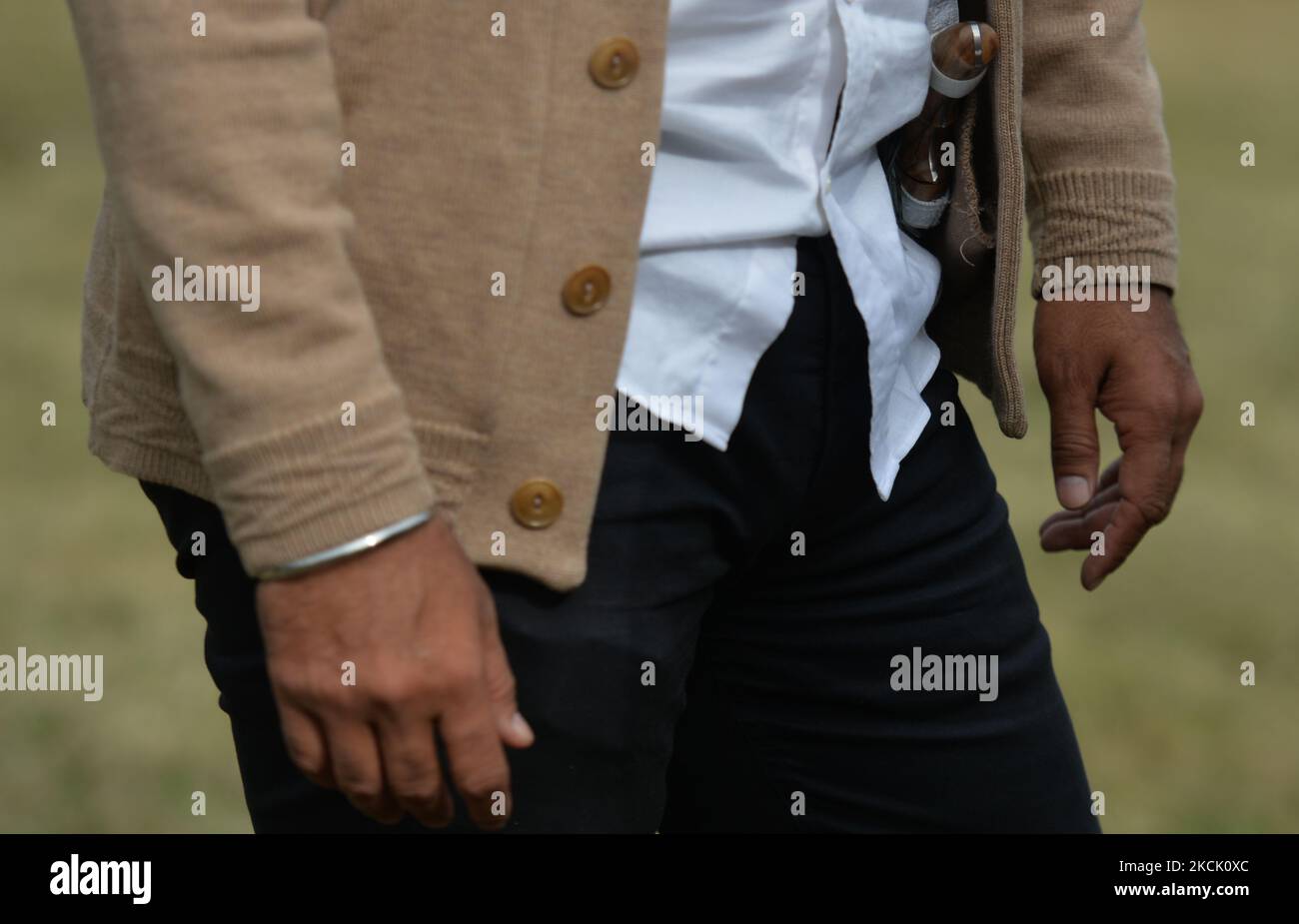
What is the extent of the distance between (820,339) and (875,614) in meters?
0.27

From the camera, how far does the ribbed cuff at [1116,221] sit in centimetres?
161

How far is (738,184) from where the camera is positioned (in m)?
1.24

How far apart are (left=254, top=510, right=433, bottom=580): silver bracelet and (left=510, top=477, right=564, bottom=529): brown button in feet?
0.36

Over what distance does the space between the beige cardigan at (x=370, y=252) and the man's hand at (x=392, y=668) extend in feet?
0.10

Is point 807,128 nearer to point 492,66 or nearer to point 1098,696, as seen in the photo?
point 492,66

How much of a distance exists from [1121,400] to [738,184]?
56cm

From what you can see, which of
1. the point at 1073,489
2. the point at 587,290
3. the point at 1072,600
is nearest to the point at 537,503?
the point at 587,290

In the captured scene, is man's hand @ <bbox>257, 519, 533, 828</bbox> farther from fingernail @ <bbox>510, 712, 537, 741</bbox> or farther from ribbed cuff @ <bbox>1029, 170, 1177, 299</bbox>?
ribbed cuff @ <bbox>1029, 170, 1177, 299</bbox>

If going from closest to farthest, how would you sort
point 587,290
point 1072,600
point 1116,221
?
point 587,290 < point 1116,221 < point 1072,600

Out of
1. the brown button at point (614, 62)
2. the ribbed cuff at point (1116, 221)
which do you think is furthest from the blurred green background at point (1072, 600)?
the brown button at point (614, 62)

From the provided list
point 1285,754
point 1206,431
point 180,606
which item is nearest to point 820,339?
point 1285,754

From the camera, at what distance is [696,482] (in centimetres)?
124

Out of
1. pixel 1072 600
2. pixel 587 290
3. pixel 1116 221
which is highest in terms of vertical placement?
pixel 1116 221

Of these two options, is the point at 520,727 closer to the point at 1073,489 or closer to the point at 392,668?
the point at 392,668
